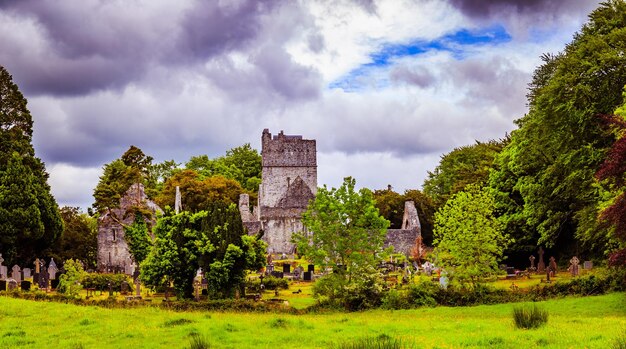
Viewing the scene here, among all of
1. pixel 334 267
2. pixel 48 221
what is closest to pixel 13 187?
pixel 48 221

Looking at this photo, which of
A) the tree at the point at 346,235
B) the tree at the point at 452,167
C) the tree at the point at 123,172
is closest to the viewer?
the tree at the point at 346,235

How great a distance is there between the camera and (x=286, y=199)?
76.1 metres

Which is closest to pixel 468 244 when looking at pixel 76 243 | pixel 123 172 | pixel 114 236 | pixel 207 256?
pixel 207 256

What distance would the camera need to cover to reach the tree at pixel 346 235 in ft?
98.4

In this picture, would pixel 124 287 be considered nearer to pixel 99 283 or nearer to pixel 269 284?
pixel 99 283

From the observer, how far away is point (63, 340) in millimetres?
18141

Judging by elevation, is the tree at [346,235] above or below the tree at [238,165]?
below

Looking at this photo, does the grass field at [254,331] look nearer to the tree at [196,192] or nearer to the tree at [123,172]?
the tree at [123,172]

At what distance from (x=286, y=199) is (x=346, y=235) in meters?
45.8

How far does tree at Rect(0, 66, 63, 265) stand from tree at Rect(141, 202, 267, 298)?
20.0 m

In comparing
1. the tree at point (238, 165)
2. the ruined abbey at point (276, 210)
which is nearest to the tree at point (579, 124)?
the ruined abbey at point (276, 210)

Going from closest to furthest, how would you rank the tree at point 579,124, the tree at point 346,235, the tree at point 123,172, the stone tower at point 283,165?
the tree at point 346,235, the tree at point 579,124, the tree at point 123,172, the stone tower at point 283,165

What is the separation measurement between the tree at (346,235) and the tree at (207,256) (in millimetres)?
3648

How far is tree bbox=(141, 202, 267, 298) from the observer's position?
32312mm
